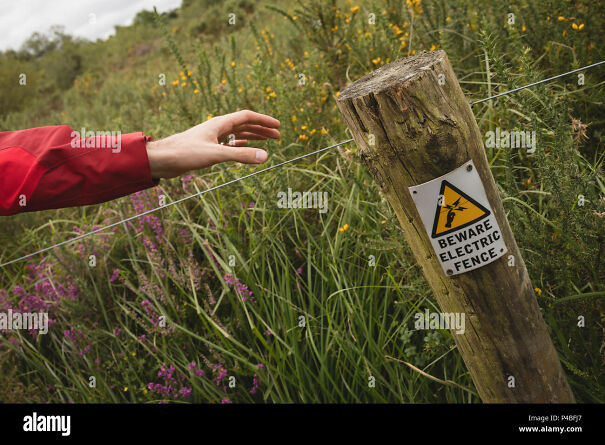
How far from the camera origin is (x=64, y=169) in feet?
4.07

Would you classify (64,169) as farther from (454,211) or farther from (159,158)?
(454,211)

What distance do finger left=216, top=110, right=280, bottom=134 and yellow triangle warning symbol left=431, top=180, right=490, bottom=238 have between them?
2.33 feet

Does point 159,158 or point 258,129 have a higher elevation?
point 258,129

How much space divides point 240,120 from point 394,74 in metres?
0.60

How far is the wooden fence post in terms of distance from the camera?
1.01 meters

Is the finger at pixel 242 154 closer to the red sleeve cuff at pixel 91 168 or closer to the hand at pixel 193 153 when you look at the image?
the hand at pixel 193 153

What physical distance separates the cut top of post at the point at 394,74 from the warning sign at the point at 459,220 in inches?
9.5

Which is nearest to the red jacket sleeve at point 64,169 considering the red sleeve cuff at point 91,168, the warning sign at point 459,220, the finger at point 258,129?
the red sleeve cuff at point 91,168

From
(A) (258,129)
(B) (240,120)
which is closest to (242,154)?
(B) (240,120)

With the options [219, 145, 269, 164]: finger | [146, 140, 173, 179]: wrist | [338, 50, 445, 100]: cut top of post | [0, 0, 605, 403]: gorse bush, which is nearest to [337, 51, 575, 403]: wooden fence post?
[338, 50, 445, 100]: cut top of post

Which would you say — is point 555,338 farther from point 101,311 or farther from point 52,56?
point 52,56

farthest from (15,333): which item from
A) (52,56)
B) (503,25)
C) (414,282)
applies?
(52,56)

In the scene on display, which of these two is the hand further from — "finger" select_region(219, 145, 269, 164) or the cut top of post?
the cut top of post
